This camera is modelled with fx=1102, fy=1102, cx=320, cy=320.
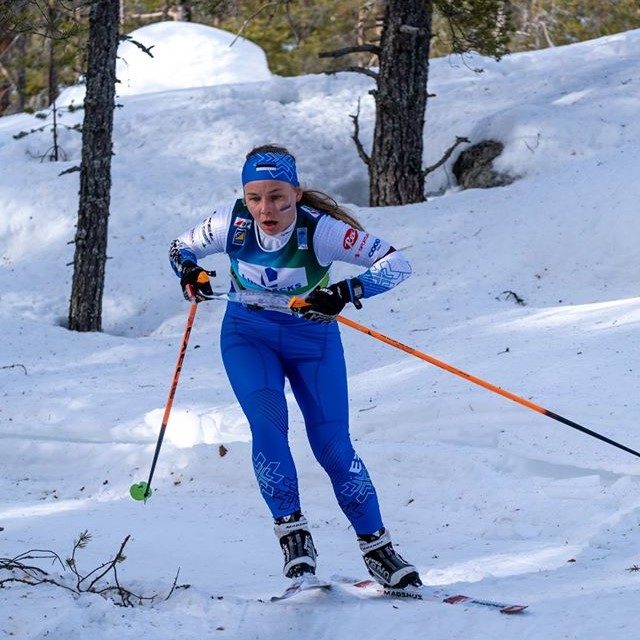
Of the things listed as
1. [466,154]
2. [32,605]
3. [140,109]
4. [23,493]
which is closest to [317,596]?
[32,605]

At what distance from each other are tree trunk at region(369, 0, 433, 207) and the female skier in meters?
9.37

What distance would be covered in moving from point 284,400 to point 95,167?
7.99 meters

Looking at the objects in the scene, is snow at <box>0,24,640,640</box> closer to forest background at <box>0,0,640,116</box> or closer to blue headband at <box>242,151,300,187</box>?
blue headband at <box>242,151,300,187</box>

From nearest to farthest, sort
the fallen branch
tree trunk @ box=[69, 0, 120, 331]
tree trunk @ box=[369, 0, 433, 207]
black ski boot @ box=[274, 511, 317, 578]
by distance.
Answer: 1. the fallen branch
2. black ski boot @ box=[274, 511, 317, 578]
3. tree trunk @ box=[69, 0, 120, 331]
4. tree trunk @ box=[369, 0, 433, 207]

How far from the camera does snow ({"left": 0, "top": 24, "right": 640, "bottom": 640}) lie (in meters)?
4.87

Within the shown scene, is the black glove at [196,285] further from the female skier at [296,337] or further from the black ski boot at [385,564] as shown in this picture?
the black ski boot at [385,564]

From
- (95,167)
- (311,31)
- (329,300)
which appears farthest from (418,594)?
(311,31)

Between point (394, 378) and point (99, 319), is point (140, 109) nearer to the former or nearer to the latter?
point (99, 319)

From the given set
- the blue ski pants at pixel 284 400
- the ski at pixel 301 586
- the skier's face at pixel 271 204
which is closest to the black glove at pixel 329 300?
the blue ski pants at pixel 284 400

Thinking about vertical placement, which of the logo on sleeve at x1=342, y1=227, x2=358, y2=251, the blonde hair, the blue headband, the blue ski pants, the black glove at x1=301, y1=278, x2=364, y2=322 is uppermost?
the blue headband

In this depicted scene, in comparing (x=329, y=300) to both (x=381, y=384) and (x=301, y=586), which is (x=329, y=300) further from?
(x=381, y=384)

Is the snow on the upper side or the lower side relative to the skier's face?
lower

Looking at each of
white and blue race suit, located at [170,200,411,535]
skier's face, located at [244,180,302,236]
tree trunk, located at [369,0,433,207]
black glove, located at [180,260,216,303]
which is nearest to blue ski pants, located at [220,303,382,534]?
white and blue race suit, located at [170,200,411,535]

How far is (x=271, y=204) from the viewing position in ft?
16.2
